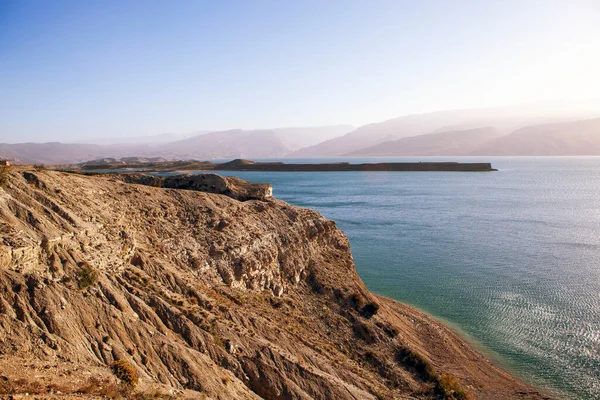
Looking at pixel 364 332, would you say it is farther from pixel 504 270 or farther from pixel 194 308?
A: pixel 504 270

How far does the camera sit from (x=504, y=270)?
40688 mm

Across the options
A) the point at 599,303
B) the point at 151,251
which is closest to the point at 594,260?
the point at 599,303

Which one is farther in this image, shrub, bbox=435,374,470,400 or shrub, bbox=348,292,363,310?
shrub, bbox=348,292,363,310

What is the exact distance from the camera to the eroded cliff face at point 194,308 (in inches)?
439

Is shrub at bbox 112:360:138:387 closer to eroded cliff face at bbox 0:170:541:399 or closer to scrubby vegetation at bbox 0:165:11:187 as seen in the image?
eroded cliff face at bbox 0:170:541:399

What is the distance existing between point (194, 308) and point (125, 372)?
5.33 metres

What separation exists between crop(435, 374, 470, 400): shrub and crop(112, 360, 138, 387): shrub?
618 inches

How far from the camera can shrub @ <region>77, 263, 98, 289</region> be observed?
13.2 metres

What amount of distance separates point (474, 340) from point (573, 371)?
5857mm

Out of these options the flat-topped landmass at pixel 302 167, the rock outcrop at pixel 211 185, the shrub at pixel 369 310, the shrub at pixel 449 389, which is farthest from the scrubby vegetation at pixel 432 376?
the flat-topped landmass at pixel 302 167

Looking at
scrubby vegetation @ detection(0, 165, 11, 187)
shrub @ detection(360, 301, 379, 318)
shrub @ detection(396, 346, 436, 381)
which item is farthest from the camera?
shrub @ detection(360, 301, 379, 318)

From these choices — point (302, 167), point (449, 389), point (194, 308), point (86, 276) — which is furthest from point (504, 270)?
point (302, 167)

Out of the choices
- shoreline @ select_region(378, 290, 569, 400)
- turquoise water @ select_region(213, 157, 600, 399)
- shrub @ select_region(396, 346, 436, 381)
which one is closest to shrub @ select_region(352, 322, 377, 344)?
shrub @ select_region(396, 346, 436, 381)

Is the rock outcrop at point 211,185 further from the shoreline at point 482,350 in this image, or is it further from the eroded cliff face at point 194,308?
the shoreline at point 482,350
